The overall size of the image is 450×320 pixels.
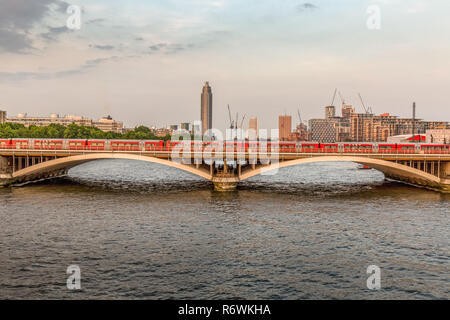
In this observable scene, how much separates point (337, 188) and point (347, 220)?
1318 inches

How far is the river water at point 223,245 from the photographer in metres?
31.0

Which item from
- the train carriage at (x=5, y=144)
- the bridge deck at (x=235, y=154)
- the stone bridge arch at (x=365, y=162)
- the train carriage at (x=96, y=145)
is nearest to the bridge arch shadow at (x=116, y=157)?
the bridge deck at (x=235, y=154)

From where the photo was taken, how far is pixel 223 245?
139 ft

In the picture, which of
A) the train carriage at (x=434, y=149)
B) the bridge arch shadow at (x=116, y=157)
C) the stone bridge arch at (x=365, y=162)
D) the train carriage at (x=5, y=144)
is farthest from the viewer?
the train carriage at (x=5, y=144)

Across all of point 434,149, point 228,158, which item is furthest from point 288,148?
point 434,149

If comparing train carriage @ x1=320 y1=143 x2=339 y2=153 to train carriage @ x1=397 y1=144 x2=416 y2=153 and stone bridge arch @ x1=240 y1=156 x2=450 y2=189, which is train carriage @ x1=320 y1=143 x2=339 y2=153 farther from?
train carriage @ x1=397 y1=144 x2=416 y2=153

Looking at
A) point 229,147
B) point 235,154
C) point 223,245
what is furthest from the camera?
point 229,147

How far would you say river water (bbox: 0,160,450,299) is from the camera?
31.0 metres

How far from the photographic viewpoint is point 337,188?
8688 centimetres

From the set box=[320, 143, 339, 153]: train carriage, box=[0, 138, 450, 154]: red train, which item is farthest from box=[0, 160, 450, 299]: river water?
box=[320, 143, 339, 153]: train carriage

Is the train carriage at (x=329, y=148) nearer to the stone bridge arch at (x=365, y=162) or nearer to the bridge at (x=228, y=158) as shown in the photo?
the bridge at (x=228, y=158)

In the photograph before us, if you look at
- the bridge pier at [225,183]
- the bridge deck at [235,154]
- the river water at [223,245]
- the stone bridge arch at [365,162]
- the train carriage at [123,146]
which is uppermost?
the train carriage at [123,146]

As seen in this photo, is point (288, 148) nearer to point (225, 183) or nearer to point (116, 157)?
point (225, 183)


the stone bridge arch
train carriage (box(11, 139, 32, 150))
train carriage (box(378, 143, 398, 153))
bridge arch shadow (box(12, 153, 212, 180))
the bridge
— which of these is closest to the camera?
the stone bridge arch
